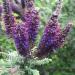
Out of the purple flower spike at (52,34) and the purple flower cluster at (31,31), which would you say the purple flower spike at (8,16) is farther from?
the purple flower spike at (52,34)

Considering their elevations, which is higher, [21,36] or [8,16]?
[8,16]

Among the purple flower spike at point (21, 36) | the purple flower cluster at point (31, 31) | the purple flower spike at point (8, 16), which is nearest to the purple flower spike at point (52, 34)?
the purple flower cluster at point (31, 31)

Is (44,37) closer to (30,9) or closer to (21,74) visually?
(30,9)

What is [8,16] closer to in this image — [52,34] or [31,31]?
[31,31]

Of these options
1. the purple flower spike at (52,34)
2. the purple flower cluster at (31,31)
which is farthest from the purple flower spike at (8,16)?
the purple flower spike at (52,34)

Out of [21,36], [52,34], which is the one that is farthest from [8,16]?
[52,34]

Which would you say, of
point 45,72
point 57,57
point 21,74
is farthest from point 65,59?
point 21,74

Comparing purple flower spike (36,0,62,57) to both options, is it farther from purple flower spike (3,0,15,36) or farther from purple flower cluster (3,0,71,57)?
purple flower spike (3,0,15,36)

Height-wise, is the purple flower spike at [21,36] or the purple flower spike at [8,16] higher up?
the purple flower spike at [8,16]

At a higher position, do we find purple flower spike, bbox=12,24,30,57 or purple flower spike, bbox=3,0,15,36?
purple flower spike, bbox=3,0,15,36

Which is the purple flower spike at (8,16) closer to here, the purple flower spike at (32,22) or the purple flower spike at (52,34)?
the purple flower spike at (32,22)

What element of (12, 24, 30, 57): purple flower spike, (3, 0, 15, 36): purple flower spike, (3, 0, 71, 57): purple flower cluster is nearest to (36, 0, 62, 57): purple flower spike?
(3, 0, 71, 57): purple flower cluster
